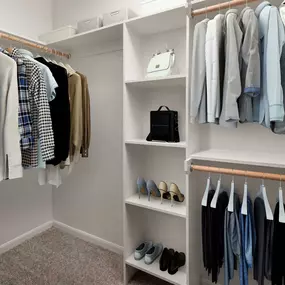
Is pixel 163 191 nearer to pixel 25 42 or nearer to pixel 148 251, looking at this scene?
pixel 148 251

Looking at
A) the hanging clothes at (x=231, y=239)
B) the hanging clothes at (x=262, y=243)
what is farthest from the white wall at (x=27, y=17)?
the hanging clothes at (x=262, y=243)

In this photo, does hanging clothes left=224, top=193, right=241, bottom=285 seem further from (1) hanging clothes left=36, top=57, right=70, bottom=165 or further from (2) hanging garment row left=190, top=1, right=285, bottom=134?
(1) hanging clothes left=36, top=57, right=70, bottom=165

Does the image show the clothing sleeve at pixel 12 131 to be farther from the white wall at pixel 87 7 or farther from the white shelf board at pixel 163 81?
the white wall at pixel 87 7

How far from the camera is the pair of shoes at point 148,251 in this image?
173 centimetres

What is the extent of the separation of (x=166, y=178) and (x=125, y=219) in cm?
46

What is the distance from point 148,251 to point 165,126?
1.01 m

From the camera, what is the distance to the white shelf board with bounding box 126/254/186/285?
1576mm

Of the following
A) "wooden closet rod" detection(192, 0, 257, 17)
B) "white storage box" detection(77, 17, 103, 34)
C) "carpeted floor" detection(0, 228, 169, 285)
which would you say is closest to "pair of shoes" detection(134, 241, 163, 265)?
"carpeted floor" detection(0, 228, 169, 285)

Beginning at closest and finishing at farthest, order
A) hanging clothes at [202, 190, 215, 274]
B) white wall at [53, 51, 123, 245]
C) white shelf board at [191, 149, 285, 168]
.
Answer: white shelf board at [191, 149, 285, 168] → hanging clothes at [202, 190, 215, 274] → white wall at [53, 51, 123, 245]

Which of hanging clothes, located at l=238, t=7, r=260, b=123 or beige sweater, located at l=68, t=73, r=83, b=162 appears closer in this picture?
hanging clothes, located at l=238, t=7, r=260, b=123

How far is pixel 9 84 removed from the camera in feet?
4.35

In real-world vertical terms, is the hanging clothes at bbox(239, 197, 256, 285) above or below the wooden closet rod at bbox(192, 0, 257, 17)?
below

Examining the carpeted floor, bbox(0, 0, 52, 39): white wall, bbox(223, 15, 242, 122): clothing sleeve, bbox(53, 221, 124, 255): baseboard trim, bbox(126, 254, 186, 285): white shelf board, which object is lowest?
the carpeted floor

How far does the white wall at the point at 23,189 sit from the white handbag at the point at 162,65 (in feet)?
4.66
